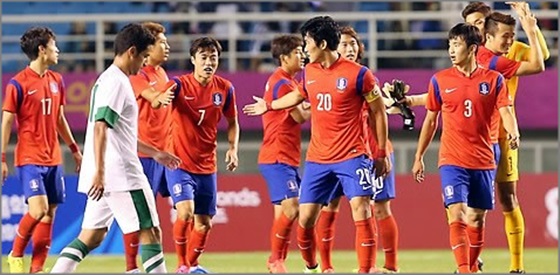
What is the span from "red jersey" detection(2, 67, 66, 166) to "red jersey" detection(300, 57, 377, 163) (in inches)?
114

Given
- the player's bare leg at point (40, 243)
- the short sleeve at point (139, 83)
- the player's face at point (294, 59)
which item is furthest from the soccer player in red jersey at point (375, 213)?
the player's bare leg at point (40, 243)

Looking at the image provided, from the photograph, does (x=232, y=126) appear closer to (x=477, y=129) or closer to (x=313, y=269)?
(x=313, y=269)

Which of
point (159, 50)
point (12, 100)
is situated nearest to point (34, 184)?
point (12, 100)

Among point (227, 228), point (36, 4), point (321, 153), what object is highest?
point (36, 4)

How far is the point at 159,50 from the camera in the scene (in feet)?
48.7

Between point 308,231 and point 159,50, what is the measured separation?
8.71 feet

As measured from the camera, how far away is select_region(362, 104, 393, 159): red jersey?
13117 mm

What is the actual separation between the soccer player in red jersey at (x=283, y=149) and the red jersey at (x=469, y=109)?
75.2 inches

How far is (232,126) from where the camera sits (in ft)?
47.3

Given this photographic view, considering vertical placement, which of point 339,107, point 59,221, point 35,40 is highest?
point 35,40

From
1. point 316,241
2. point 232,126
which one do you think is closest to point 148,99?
point 232,126

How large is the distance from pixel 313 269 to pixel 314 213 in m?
1.11

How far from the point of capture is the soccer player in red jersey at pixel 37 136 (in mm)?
14312

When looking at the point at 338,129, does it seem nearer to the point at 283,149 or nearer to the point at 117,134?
the point at 283,149
